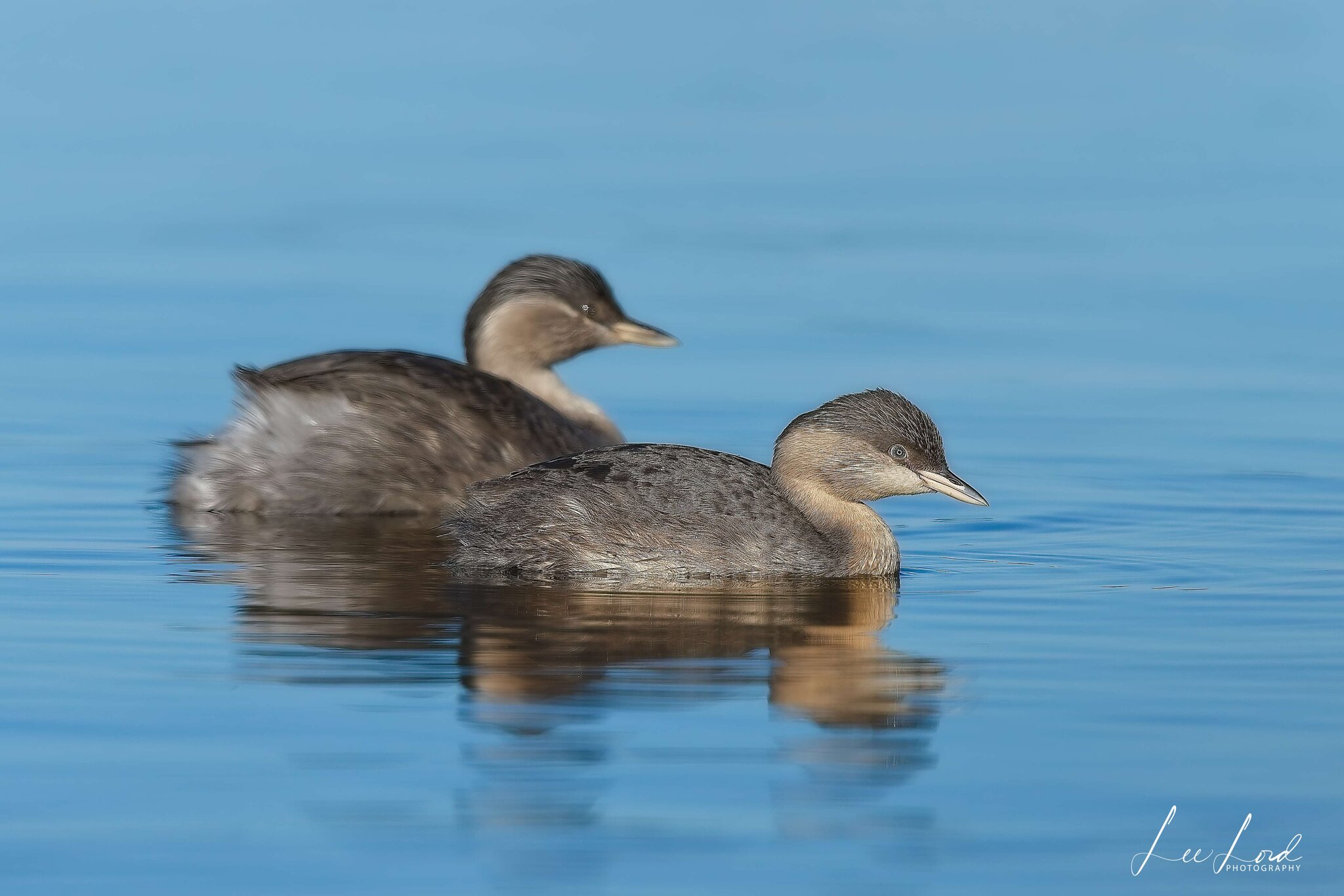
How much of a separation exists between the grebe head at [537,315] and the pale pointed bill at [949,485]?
427 centimetres

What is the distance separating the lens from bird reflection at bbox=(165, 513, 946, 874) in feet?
21.8

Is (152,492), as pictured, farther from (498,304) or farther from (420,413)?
→ (498,304)

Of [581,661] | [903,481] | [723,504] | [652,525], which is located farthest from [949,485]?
[581,661]

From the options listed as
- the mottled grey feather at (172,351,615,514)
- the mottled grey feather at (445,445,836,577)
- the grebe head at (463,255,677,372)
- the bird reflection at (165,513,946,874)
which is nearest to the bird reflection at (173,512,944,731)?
the bird reflection at (165,513,946,874)

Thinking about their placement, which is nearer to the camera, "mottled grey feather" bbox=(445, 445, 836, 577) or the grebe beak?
"mottled grey feather" bbox=(445, 445, 836, 577)

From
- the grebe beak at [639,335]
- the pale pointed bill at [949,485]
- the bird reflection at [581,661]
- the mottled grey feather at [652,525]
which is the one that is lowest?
the bird reflection at [581,661]

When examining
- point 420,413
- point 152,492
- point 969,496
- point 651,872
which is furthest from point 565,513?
point 651,872

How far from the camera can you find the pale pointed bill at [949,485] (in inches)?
415

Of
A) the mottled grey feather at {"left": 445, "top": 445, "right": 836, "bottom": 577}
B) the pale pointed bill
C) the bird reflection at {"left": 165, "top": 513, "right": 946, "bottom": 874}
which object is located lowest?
the bird reflection at {"left": 165, "top": 513, "right": 946, "bottom": 874}

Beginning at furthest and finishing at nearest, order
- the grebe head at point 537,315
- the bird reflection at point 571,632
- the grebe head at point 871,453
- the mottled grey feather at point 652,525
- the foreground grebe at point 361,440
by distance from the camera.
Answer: the grebe head at point 537,315 < the foreground grebe at point 361,440 < the grebe head at point 871,453 < the mottled grey feather at point 652,525 < the bird reflection at point 571,632

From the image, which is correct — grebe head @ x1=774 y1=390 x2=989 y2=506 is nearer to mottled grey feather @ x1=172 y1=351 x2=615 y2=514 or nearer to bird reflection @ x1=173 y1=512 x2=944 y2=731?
bird reflection @ x1=173 y1=512 x2=944 y2=731

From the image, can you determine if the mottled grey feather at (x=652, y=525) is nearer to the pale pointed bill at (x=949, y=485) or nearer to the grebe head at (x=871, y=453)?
the grebe head at (x=871, y=453)

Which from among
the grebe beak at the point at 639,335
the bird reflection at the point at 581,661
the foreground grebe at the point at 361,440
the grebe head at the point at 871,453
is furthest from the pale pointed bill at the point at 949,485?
the grebe beak at the point at 639,335

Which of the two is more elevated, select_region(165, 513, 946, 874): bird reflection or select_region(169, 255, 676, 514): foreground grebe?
select_region(169, 255, 676, 514): foreground grebe
